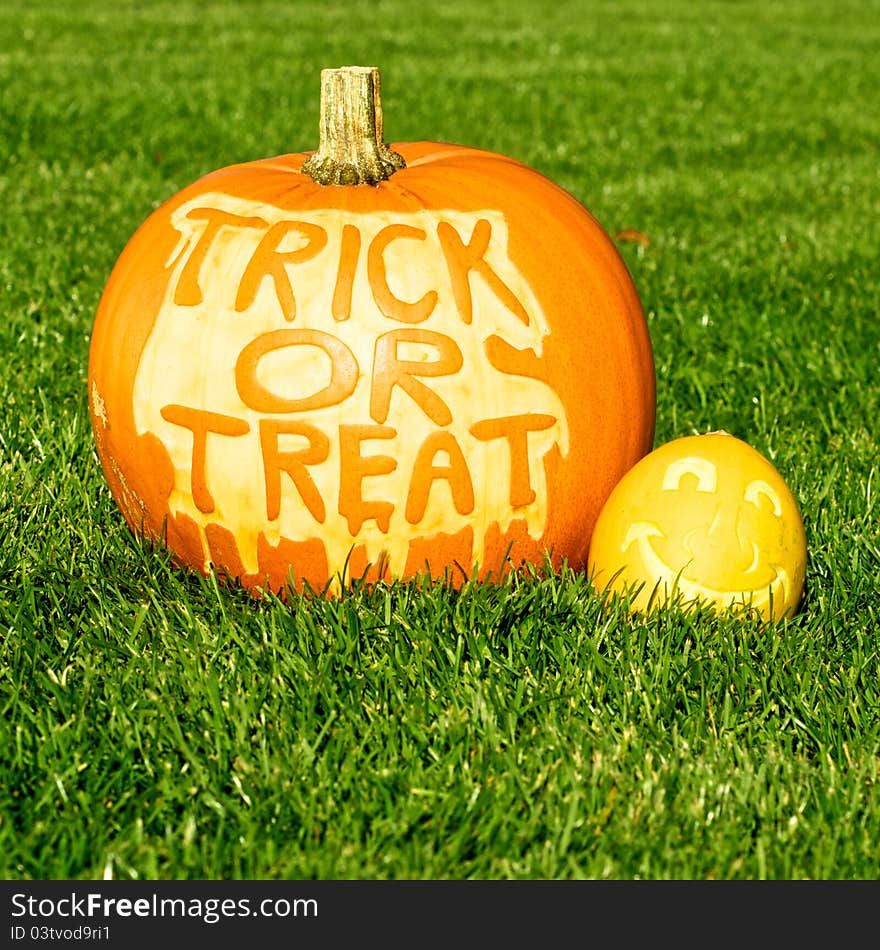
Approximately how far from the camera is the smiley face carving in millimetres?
2812

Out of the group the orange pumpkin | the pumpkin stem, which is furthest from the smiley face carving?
the pumpkin stem

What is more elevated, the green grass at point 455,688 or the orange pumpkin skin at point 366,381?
the orange pumpkin skin at point 366,381

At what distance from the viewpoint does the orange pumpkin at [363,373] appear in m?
2.78

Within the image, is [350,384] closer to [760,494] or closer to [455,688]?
[455,688]

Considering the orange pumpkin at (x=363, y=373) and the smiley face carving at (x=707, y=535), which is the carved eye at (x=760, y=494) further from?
the orange pumpkin at (x=363, y=373)

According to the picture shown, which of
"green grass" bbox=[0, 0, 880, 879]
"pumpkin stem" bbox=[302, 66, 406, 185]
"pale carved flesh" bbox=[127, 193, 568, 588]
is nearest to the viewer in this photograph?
"green grass" bbox=[0, 0, 880, 879]

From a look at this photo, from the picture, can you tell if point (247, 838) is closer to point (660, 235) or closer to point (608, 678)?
point (608, 678)

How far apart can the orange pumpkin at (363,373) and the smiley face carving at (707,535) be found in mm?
166

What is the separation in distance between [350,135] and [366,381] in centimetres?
72

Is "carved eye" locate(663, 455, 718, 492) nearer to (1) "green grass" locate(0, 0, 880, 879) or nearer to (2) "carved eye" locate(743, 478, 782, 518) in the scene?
(2) "carved eye" locate(743, 478, 782, 518)

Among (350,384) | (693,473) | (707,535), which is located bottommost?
(707,535)

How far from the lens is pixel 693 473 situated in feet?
9.45

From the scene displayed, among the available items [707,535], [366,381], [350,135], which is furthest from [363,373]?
[707,535]

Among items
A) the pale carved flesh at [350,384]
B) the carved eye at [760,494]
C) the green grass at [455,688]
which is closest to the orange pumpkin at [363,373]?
the pale carved flesh at [350,384]
